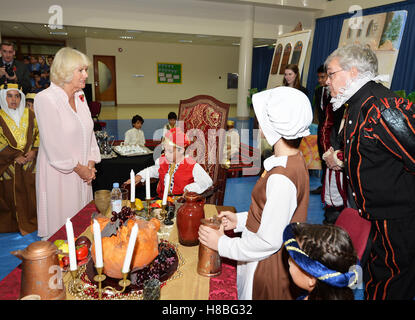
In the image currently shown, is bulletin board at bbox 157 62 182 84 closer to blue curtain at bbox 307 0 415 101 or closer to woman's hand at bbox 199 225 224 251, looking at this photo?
blue curtain at bbox 307 0 415 101

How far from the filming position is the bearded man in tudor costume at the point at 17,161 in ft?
10.2

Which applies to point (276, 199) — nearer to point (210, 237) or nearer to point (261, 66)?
point (210, 237)

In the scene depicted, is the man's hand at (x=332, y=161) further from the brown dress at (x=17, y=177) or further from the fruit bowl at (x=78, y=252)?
the brown dress at (x=17, y=177)

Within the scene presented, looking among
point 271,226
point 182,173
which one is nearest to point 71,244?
point 271,226

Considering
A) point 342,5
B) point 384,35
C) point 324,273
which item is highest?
point 342,5

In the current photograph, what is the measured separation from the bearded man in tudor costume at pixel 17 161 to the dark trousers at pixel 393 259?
3217 mm

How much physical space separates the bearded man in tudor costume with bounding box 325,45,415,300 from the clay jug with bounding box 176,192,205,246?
41.7 inches

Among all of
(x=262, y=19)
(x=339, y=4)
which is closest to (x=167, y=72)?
(x=262, y=19)

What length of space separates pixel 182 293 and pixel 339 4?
11.3 meters

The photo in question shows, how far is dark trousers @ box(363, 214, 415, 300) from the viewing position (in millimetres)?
1823

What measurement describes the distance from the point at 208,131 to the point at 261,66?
14.9 meters

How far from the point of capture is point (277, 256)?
1439 millimetres

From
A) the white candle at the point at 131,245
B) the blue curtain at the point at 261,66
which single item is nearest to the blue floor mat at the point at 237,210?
the white candle at the point at 131,245

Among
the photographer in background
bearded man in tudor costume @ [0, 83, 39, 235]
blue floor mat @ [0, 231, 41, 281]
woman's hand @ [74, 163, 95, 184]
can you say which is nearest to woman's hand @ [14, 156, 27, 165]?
bearded man in tudor costume @ [0, 83, 39, 235]
